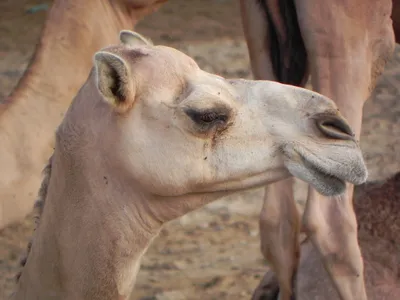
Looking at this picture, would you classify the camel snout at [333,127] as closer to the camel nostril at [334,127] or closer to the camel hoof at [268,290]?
the camel nostril at [334,127]

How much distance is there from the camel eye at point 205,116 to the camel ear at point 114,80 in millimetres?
143

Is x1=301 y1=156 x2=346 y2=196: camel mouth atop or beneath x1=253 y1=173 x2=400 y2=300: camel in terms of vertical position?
atop

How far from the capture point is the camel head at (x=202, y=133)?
2.43m

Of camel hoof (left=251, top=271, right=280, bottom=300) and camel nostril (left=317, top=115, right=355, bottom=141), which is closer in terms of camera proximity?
camel nostril (left=317, top=115, right=355, bottom=141)

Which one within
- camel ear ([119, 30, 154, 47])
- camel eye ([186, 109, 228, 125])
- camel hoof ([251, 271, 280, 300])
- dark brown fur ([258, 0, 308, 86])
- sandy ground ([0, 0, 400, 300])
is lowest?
sandy ground ([0, 0, 400, 300])

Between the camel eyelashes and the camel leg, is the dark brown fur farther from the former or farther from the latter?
the camel eyelashes

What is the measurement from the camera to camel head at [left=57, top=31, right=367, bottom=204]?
95.7 inches

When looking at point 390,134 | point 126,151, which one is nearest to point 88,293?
point 126,151

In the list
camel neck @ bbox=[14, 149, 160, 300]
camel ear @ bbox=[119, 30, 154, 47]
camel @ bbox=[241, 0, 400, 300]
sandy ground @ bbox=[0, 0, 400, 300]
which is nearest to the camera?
camel neck @ bbox=[14, 149, 160, 300]

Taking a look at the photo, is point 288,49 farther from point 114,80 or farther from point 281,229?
point 114,80

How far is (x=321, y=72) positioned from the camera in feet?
12.0

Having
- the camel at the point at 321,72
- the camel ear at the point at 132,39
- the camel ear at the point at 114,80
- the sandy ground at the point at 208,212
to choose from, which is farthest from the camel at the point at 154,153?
the sandy ground at the point at 208,212

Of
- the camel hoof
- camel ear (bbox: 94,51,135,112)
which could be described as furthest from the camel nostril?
the camel hoof

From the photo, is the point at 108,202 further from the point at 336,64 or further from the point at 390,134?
the point at 390,134
